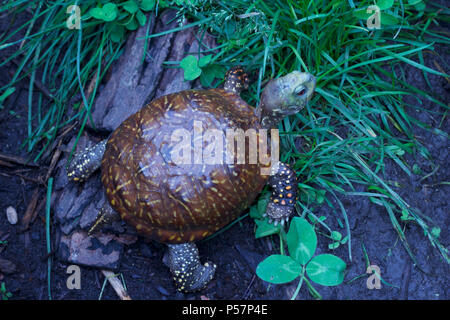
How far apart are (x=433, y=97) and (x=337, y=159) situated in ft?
2.26

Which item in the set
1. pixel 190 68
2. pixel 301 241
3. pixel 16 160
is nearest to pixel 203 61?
pixel 190 68

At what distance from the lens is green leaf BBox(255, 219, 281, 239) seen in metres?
2.25

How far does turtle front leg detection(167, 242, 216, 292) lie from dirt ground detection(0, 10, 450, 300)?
0.08m

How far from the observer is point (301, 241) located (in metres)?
2.11

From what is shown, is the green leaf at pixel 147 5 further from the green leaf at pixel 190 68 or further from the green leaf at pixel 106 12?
the green leaf at pixel 190 68

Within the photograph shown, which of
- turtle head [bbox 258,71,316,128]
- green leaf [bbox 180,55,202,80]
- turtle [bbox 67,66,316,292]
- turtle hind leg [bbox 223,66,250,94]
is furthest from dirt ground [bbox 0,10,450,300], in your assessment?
green leaf [bbox 180,55,202,80]

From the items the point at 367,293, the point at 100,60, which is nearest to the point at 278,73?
the point at 100,60

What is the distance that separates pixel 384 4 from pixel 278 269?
149 centimetres

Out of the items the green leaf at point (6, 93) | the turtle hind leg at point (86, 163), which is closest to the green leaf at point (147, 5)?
the turtle hind leg at point (86, 163)

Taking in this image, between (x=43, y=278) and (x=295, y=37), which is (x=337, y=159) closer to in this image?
(x=295, y=37)

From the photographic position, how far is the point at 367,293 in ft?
7.00

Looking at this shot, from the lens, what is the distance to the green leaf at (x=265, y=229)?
2254mm

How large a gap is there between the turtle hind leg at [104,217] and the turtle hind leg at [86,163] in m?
0.22

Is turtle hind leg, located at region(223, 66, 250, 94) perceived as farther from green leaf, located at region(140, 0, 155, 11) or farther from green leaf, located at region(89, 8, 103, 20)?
green leaf, located at region(89, 8, 103, 20)
